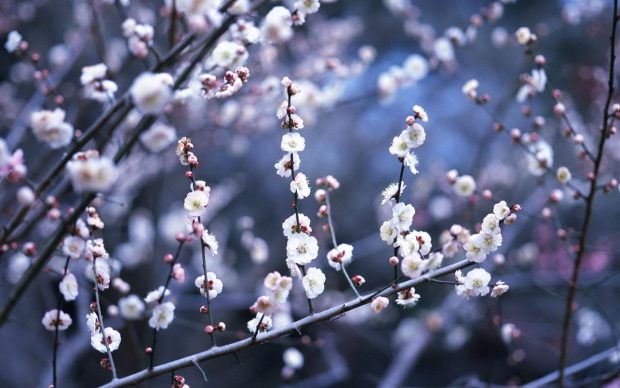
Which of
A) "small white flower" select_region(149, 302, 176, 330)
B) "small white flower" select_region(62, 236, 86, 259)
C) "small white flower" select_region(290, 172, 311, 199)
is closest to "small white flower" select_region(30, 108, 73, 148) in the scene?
"small white flower" select_region(62, 236, 86, 259)

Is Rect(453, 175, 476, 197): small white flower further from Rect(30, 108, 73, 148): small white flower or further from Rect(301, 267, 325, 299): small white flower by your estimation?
Rect(30, 108, 73, 148): small white flower

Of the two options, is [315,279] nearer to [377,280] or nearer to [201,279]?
[201,279]

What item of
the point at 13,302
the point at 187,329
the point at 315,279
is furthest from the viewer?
the point at 187,329

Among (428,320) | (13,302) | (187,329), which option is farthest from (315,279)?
(187,329)

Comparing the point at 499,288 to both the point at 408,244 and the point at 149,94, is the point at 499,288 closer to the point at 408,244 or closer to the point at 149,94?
the point at 408,244

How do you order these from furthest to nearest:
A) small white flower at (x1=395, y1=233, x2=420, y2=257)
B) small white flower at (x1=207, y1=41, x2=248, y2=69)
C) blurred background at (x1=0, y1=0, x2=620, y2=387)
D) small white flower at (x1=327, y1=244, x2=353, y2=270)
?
blurred background at (x1=0, y1=0, x2=620, y2=387), small white flower at (x1=207, y1=41, x2=248, y2=69), small white flower at (x1=327, y1=244, x2=353, y2=270), small white flower at (x1=395, y1=233, x2=420, y2=257)
